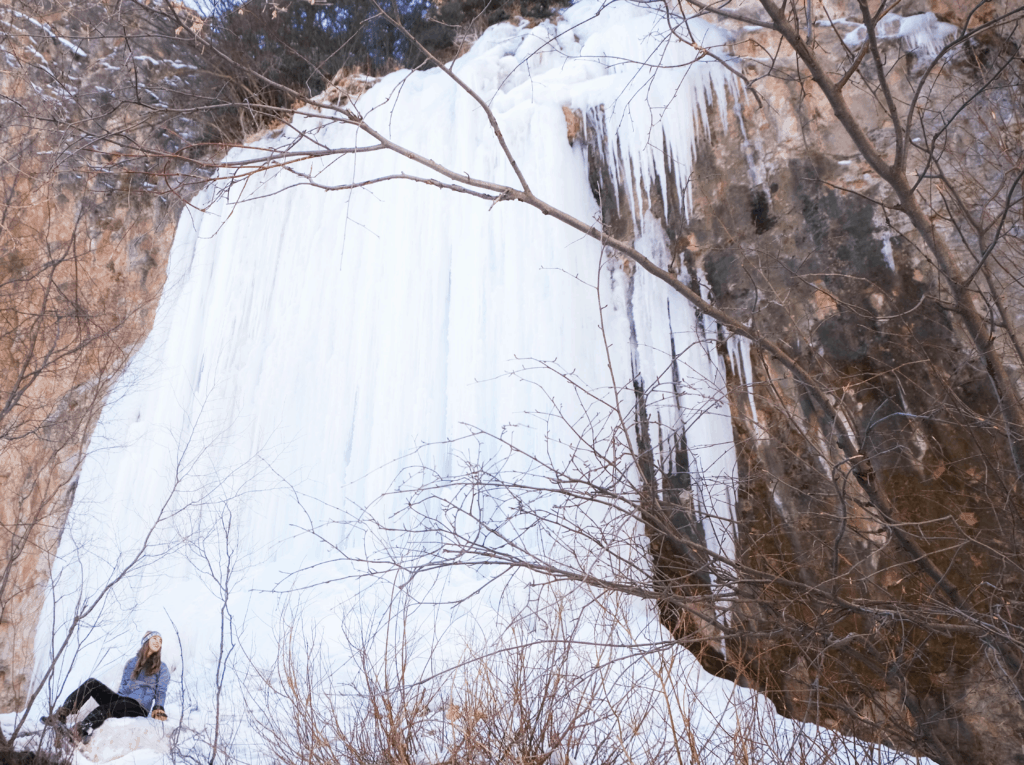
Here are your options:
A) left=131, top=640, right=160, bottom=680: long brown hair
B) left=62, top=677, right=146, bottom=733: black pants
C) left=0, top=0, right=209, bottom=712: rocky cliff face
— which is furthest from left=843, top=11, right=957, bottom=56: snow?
left=0, top=0, right=209, bottom=712: rocky cliff face

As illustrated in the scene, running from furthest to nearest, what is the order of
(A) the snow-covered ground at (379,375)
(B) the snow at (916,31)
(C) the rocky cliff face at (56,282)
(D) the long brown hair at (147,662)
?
(C) the rocky cliff face at (56,282)
(A) the snow-covered ground at (379,375)
(B) the snow at (916,31)
(D) the long brown hair at (147,662)

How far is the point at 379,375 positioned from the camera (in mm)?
6559

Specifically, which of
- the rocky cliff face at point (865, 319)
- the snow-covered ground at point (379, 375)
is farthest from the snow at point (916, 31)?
the snow-covered ground at point (379, 375)

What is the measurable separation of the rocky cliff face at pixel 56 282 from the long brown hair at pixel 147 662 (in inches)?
138

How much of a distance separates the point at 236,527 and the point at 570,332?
11.8ft

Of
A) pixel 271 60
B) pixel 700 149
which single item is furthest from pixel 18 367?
pixel 700 149

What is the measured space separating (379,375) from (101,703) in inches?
126

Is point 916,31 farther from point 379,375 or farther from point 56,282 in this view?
point 56,282

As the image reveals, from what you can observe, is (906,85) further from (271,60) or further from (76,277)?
(76,277)

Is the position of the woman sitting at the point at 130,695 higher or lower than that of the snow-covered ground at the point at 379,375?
lower

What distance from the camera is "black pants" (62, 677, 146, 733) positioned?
400 cm

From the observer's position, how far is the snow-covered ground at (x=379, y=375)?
5.45 metres

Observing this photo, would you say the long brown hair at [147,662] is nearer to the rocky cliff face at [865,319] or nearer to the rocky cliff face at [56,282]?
the rocky cliff face at [865,319]

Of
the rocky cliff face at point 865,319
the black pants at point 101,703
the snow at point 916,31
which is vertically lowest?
the black pants at point 101,703
